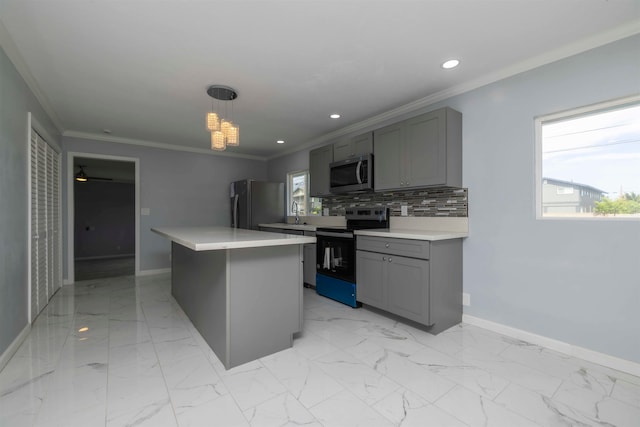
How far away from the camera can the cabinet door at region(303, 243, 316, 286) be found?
151 inches

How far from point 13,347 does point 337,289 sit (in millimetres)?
2832

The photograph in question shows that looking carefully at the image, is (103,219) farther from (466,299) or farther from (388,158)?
(466,299)

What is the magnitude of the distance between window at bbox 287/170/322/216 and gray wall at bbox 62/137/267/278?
117cm

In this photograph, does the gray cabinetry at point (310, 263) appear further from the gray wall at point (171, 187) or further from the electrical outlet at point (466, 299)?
the gray wall at point (171, 187)

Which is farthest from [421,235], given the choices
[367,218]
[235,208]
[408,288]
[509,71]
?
[235,208]

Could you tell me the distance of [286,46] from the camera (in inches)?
84.3

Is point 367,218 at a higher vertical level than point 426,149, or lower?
lower

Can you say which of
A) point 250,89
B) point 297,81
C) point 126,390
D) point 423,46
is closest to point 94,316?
point 126,390

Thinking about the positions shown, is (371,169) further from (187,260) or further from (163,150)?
(163,150)

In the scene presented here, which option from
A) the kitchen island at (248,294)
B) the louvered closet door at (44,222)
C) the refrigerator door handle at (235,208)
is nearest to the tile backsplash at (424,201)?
the kitchen island at (248,294)

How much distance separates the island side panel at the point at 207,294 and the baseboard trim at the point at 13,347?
1234 millimetres

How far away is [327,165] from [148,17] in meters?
2.63

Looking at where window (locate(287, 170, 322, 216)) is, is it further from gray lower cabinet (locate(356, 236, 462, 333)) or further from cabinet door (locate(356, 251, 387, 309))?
gray lower cabinet (locate(356, 236, 462, 333))

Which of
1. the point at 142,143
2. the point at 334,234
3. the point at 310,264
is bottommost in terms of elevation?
the point at 310,264
